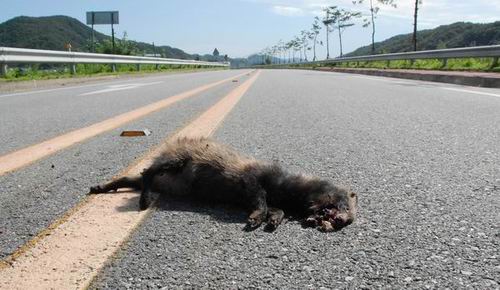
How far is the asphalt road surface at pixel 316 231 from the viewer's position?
5.75ft

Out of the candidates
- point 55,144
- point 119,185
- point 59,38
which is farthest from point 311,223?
point 59,38

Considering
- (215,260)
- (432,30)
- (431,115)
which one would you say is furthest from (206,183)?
(432,30)

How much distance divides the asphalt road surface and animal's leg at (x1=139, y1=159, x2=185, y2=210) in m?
0.11

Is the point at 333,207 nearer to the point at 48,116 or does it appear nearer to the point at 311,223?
the point at 311,223

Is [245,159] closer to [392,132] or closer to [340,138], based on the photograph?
[340,138]

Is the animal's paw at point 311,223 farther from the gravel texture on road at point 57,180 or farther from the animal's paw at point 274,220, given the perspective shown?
the gravel texture on road at point 57,180

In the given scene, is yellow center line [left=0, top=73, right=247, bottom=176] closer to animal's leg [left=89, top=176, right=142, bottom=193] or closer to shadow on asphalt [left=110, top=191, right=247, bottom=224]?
animal's leg [left=89, top=176, right=142, bottom=193]

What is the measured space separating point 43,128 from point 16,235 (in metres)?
3.44

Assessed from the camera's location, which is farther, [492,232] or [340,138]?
[340,138]

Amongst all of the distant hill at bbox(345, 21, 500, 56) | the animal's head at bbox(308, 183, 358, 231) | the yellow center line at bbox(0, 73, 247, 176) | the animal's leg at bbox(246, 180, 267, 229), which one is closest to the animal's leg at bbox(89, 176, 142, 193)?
the animal's leg at bbox(246, 180, 267, 229)

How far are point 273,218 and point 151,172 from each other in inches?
33.2

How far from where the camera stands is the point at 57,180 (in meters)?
2.97

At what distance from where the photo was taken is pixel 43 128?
527cm

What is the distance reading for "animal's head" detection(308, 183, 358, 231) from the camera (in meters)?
Answer: 2.26
